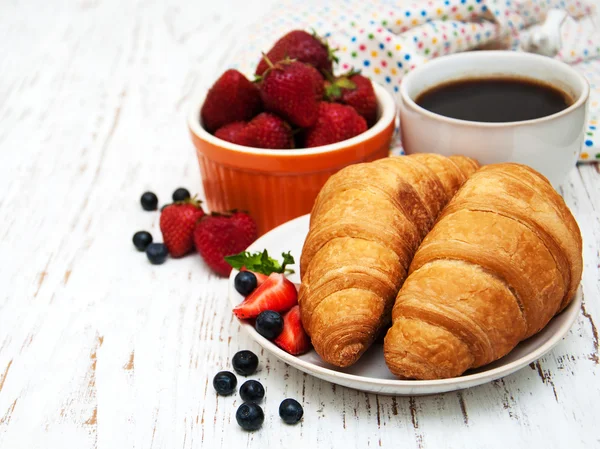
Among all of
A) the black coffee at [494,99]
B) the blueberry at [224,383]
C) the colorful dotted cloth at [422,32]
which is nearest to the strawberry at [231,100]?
the black coffee at [494,99]

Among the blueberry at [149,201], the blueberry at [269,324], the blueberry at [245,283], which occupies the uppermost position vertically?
the blueberry at [269,324]

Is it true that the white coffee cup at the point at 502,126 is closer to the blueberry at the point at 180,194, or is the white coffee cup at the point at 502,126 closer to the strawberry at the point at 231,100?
the strawberry at the point at 231,100

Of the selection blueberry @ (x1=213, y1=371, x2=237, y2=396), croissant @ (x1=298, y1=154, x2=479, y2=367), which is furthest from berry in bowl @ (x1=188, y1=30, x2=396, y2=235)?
blueberry @ (x1=213, y1=371, x2=237, y2=396)

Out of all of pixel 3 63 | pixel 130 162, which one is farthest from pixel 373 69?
pixel 3 63

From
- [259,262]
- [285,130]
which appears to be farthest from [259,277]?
[285,130]

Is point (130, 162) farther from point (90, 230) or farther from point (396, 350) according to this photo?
point (396, 350)

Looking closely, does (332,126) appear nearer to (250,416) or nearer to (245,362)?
(245,362)
